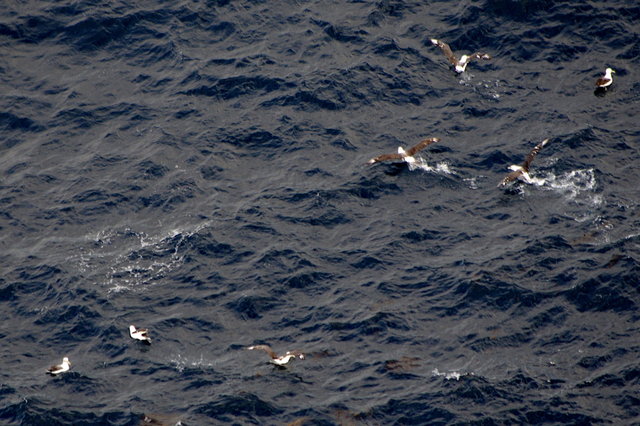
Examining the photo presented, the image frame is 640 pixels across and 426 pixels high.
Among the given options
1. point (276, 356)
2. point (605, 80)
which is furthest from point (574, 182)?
point (276, 356)

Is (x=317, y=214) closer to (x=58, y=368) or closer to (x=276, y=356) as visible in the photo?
(x=276, y=356)

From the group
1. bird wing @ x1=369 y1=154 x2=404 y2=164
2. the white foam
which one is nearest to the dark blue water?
the white foam

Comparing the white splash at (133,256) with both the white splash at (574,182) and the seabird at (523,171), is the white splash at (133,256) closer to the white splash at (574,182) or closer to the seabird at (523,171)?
the seabird at (523,171)

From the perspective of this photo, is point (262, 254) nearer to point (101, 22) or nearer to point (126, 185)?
point (126, 185)

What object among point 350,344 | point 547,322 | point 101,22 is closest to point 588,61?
point 547,322

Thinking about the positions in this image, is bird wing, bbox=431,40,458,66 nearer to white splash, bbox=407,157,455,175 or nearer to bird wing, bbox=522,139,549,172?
white splash, bbox=407,157,455,175

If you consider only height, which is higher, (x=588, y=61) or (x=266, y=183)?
(x=588, y=61)
